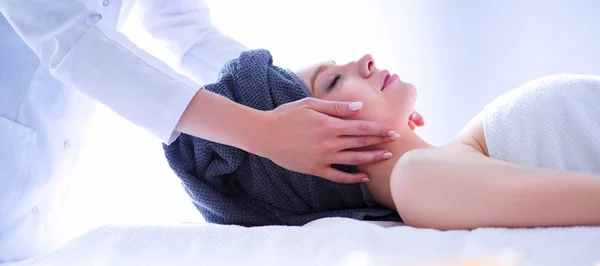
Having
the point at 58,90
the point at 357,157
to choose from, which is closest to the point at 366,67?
the point at 357,157

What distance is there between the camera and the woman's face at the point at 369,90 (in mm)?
→ 1458

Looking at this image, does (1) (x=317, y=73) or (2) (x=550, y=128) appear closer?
(2) (x=550, y=128)

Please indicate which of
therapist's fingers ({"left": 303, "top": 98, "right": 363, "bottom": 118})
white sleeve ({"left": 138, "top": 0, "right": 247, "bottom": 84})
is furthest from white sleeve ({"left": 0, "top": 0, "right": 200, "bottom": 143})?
white sleeve ({"left": 138, "top": 0, "right": 247, "bottom": 84})

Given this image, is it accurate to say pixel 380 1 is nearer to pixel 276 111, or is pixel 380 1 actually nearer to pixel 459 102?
pixel 459 102

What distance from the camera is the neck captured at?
143 cm

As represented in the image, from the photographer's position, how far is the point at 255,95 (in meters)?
1.49

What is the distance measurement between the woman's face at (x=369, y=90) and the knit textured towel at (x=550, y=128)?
22cm

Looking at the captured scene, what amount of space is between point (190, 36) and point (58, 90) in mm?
438

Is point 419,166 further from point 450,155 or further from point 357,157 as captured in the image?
point 357,157

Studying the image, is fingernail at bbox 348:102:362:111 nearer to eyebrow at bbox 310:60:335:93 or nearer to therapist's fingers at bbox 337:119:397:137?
therapist's fingers at bbox 337:119:397:137

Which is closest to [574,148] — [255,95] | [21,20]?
[255,95]

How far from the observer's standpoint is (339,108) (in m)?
1.37

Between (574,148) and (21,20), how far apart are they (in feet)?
3.59

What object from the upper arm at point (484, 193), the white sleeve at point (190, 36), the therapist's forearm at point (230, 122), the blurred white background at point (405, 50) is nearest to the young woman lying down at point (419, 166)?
the upper arm at point (484, 193)
